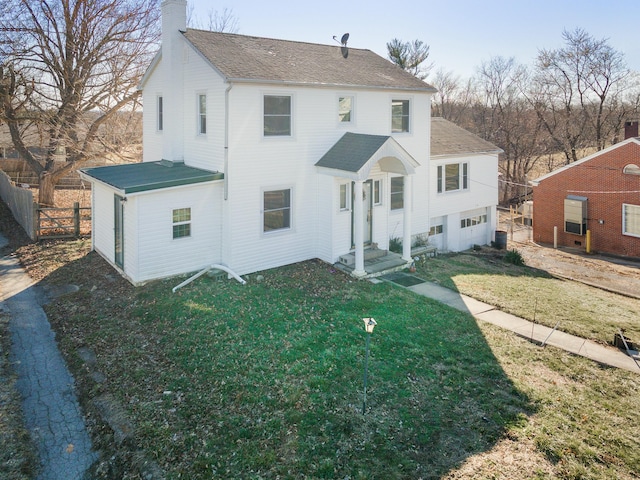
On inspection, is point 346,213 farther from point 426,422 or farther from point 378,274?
point 426,422

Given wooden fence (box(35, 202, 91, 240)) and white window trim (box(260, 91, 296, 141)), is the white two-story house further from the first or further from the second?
wooden fence (box(35, 202, 91, 240))

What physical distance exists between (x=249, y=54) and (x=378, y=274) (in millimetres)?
8005

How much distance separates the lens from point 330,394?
882cm

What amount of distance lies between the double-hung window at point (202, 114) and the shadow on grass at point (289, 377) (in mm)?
4954

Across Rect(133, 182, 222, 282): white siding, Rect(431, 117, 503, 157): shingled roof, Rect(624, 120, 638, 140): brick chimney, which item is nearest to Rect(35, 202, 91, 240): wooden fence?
Rect(133, 182, 222, 282): white siding

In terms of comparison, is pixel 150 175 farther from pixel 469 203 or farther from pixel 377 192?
pixel 469 203

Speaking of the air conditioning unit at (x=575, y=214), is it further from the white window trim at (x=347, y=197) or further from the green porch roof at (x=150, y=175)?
the green porch roof at (x=150, y=175)

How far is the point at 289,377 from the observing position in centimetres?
933

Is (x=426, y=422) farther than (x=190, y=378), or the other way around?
(x=190, y=378)

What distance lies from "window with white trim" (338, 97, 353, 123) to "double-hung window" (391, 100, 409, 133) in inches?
81.0

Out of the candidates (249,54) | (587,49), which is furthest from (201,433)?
(587,49)

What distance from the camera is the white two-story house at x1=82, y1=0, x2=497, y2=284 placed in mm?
14305

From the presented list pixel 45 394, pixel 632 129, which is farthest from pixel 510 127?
pixel 45 394

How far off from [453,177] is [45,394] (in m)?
17.4
